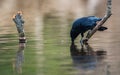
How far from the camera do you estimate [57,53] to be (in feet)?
47.4

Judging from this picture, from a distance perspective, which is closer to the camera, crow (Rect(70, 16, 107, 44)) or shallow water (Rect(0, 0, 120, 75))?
shallow water (Rect(0, 0, 120, 75))

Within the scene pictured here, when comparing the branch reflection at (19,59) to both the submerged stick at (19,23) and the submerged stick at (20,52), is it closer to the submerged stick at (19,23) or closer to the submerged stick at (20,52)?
the submerged stick at (20,52)

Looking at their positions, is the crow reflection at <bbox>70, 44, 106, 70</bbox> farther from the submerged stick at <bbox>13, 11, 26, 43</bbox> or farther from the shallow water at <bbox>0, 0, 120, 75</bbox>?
the submerged stick at <bbox>13, 11, 26, 43</bbox>

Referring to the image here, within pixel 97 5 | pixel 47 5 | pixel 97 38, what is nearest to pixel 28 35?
pixel 97 38

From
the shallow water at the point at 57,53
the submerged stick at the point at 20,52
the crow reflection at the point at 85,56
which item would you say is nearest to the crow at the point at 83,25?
the shallow water at the point at 57,53

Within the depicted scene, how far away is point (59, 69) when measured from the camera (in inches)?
479

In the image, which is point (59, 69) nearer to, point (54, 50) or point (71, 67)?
point (71, 67)

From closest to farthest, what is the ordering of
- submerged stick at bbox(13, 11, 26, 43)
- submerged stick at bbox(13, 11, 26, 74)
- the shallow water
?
the shallow water < submerged stick at bbox(13, 11, 26, 74) < submerged stick at bbox(13, 11, 26, 43)

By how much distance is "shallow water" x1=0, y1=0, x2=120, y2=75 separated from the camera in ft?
39.8

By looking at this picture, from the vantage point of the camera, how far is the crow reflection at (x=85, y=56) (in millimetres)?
12590

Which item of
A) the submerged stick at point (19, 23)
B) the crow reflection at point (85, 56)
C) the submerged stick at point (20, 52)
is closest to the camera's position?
the crow reflection at point (85, 56)

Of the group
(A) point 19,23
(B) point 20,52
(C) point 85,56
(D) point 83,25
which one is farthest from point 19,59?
(D) point 83,25

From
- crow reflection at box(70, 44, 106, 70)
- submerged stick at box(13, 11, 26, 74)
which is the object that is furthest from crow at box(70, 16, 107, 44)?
submerged stick at box(13, 11, 26, 74)

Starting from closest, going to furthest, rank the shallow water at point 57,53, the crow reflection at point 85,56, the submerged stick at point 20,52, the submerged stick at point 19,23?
the shallow water at point 57,53, the crow reflection at point 85,56, the submerged stick at point 20,52, the submerged stick at point 19,23
